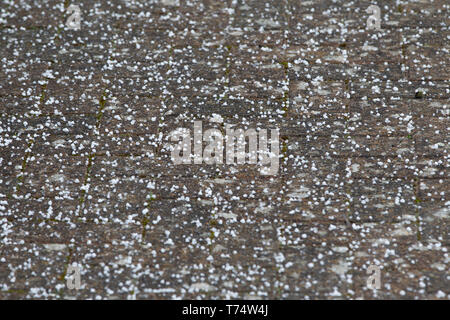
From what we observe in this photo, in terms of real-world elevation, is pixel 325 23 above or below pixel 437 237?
above

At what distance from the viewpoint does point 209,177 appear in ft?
11.0

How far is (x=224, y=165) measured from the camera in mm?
3402

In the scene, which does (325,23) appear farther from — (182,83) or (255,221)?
(255,221)

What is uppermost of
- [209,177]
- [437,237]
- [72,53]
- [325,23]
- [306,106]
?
[325,23]

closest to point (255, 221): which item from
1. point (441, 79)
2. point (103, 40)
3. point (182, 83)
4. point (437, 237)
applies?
point (437, 237)

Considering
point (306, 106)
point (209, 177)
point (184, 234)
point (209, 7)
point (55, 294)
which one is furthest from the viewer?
point (209, 7)

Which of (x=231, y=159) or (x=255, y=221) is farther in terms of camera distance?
(x=231, y=159)

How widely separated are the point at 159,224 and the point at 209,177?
44 centimetres

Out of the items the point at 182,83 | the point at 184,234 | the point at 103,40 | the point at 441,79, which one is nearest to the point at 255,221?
the point at 184,234

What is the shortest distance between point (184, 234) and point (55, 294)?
0.74 metres

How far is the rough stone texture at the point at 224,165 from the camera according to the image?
290cm

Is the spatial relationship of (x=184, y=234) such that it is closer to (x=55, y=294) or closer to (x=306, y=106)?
(x=55, y=294)

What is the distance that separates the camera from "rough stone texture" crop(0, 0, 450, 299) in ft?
9.51

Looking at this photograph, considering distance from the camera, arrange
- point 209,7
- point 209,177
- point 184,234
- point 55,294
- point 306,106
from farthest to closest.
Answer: point 209,7 < point 306,106 < point 209,177 < point 184,234 < point 55,294
